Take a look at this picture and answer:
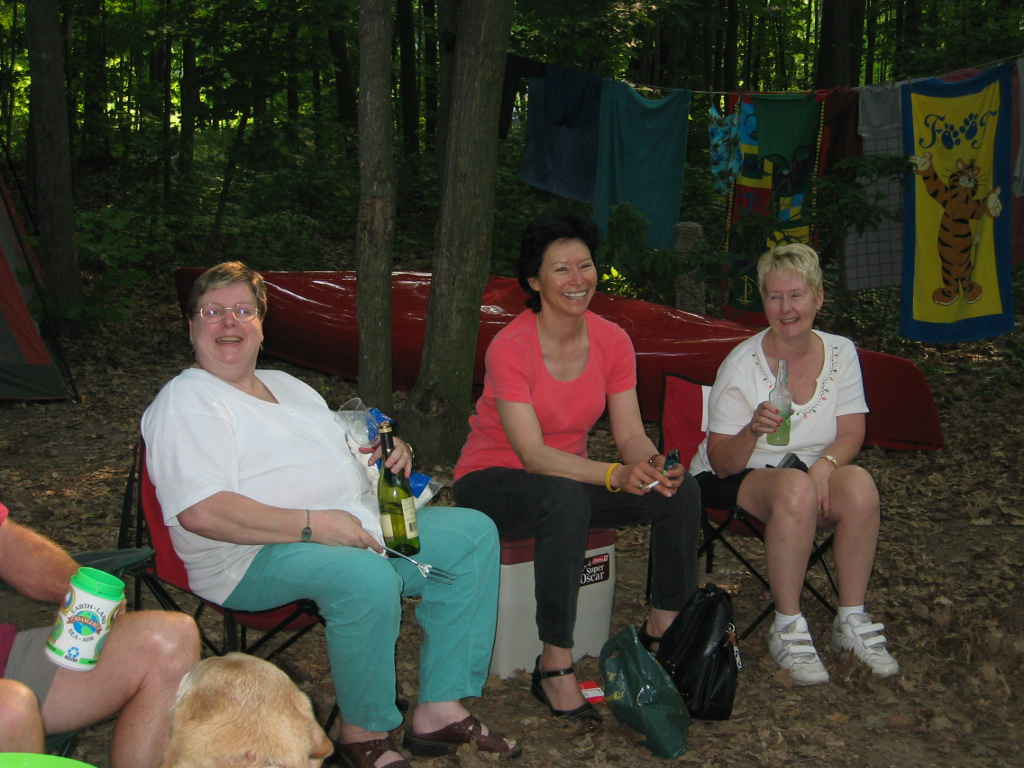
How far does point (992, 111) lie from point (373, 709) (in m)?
6.13

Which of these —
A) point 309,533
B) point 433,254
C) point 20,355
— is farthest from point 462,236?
point 20,355

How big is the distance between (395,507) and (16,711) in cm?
116

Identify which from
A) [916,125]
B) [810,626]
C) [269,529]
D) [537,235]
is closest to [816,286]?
[537,235]

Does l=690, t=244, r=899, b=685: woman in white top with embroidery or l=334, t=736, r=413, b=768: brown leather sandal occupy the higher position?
l=690, t=244, r=899, b=685: woman in white top with embroidery

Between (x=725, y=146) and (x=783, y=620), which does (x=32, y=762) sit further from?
(x=725, y=146)

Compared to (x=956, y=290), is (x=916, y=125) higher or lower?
higher

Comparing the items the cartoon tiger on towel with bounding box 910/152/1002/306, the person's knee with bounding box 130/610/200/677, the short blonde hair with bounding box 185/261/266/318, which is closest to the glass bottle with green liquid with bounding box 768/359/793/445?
the short blonde hair with bounding box 185/261/266/318

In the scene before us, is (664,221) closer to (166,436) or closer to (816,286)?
(816,286)

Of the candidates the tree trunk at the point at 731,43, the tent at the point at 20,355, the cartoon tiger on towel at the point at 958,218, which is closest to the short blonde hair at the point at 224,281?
the tent at the point at 20,355

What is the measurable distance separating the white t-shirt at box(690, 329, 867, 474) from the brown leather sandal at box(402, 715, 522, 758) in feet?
4.19

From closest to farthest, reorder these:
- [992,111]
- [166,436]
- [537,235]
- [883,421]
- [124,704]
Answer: [124,704], [166,436], [537,235], [883,421], [992,111]

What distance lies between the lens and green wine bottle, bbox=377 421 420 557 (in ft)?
8.18

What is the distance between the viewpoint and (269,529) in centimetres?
229

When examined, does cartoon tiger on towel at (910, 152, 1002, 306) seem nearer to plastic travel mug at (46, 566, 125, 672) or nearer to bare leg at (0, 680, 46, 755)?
plastic travel mug at (46, 566, 125, 672)
